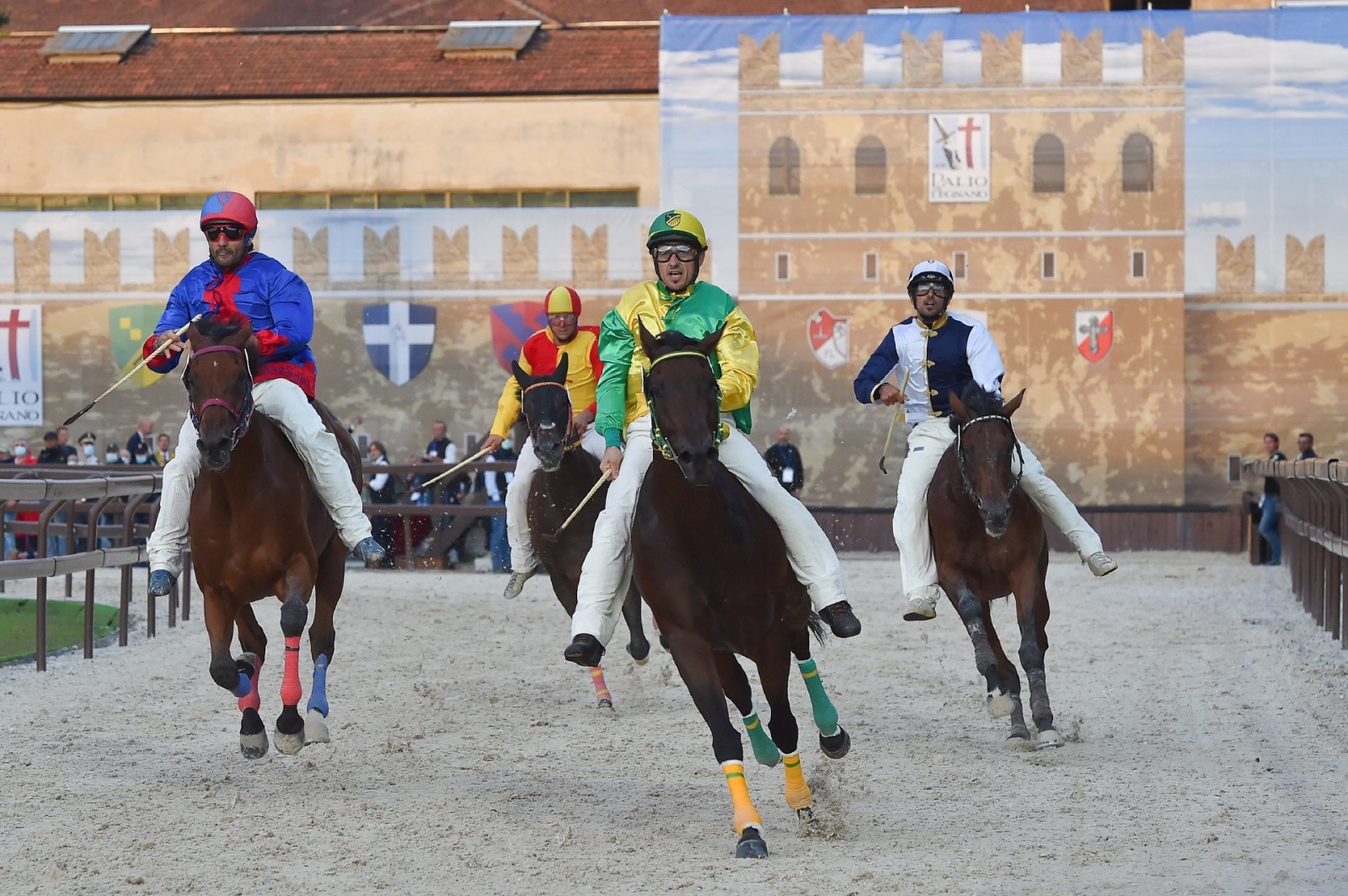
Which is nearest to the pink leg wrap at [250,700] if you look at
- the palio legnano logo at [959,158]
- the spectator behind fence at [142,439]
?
the spectator behind fence at [142,439]

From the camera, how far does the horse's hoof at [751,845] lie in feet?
21.7

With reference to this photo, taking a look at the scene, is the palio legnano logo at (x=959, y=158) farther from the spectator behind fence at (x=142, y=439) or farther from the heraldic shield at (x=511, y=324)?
the spectator behind fence at (x=142, y=439)

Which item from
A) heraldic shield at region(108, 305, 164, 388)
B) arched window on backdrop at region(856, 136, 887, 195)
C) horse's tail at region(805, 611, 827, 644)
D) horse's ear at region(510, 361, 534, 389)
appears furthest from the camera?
heraldic shield at region(108, 305, 164, 388)

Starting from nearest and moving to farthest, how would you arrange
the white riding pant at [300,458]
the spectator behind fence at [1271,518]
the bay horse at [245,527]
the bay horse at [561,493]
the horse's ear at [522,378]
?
1. the bay horse at [245,527]
2. the white riding pant at [300,458]
3. the bay horse at [561,493]
4. the horse's ear at [522,378]
5. the spectator behind fence at [1271,518]

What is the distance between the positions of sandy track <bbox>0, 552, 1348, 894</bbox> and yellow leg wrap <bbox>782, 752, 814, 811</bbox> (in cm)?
13

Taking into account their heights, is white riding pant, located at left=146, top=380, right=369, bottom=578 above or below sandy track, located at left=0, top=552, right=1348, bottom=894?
above

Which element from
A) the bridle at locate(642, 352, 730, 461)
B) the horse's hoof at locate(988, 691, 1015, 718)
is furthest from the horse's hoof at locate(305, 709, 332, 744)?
the horse's hoof at locate(988, 691, 1015, 718)

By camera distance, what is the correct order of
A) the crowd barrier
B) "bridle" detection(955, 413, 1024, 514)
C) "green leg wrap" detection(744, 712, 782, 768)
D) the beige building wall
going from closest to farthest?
"green leg wrap" detection(744, 712, 782, 768) < "bridle" detection(955, 413, 1024, 514) < the crowd barrier < the beige building wall

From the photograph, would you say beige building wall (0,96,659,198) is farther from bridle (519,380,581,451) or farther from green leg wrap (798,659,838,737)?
green leg wrap (798,659,838,737)

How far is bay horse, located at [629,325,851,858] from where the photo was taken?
6.50 m

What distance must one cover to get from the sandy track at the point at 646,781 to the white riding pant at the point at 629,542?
A: 91 centimetres

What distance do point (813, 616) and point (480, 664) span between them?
6.22 metres

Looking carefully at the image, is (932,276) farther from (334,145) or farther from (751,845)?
(334,145)

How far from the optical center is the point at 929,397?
10.3m
